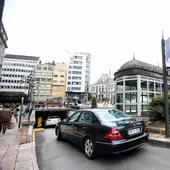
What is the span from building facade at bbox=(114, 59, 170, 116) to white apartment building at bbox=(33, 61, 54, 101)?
59857 mm

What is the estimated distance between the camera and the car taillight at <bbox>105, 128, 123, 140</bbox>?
10.3 ft

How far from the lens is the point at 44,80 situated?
70.1 metres

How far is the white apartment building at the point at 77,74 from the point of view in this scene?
7044cm

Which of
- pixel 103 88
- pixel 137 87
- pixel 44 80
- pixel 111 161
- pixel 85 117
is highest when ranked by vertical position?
pixel 44 80

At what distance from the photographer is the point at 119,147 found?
3115 millimetres

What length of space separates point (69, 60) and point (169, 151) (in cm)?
7376

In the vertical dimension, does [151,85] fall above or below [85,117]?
above

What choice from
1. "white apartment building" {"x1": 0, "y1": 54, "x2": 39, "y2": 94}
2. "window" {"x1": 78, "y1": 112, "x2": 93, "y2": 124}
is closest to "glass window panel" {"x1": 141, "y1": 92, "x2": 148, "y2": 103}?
"window" {"x1": 78, "y1": 112, "x2": 93, "y2": 124}

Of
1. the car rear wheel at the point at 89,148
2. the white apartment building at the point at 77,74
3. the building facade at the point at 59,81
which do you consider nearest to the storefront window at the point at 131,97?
the car rear wheel at the point at 89,148

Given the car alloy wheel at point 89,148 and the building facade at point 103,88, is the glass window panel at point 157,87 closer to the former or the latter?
the car alloy wheel at point 89,148

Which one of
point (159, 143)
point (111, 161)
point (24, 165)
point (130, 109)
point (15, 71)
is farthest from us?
point (15, 71)

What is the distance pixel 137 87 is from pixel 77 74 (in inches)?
2411

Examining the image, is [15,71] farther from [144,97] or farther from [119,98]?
[144,97]

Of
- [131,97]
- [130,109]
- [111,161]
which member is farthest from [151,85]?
[111,161]
